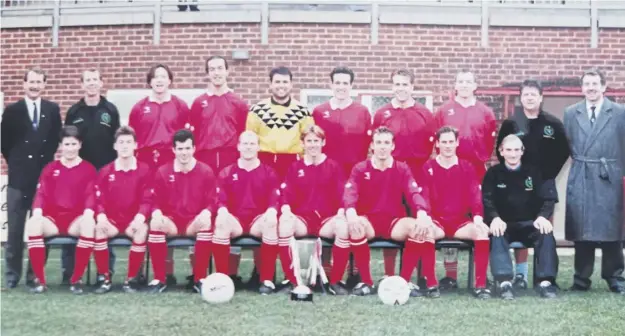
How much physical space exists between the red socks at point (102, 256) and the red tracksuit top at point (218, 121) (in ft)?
3.79

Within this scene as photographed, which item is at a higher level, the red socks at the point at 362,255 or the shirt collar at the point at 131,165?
the shirt collar at the point at 131,165

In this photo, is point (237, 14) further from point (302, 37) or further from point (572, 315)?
point (572, 315)

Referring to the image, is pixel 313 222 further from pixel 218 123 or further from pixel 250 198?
pixel 218 123

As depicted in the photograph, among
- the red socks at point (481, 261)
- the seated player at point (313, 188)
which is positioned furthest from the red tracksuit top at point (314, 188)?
the red socks at point (481, 261)

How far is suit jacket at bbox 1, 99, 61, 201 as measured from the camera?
6223 millimetres

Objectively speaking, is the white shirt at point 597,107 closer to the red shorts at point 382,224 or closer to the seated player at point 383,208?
the seated player at point 383,208

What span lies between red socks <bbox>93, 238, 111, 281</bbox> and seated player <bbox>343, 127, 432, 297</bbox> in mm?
1883

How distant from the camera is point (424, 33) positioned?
32.4 ft

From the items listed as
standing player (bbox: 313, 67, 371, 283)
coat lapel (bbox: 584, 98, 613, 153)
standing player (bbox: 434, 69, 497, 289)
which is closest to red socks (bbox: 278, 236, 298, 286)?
standing player (bbox: 313, 67, 371, 283)

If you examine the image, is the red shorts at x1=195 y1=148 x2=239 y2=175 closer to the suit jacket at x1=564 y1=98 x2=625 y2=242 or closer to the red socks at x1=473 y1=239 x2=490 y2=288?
the red socks at x1=473 y1=239 x2=490 y2=288

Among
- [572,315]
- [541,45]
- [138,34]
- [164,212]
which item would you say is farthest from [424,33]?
[572,315]

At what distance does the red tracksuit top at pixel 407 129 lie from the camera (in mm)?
6238

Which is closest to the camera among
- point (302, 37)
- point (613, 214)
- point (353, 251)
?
point (353, 251)

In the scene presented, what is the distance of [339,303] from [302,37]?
17.8ft
